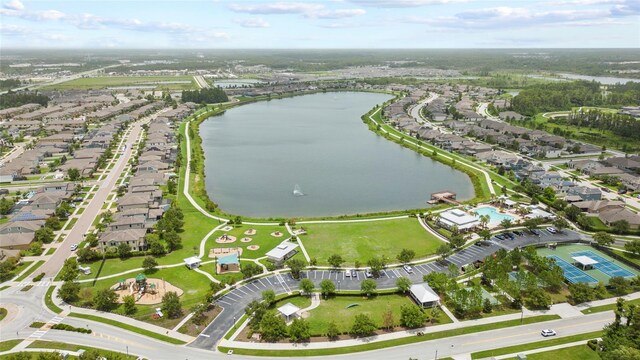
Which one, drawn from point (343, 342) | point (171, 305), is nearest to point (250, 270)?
point (171, 305)

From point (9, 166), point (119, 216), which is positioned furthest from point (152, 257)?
point (9, 166)

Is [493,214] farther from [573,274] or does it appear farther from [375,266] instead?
[375,266]

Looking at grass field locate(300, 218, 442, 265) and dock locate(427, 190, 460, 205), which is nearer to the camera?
grass field locate(300, 218, 442, 265)

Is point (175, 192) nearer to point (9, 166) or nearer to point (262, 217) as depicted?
point (262, 217)

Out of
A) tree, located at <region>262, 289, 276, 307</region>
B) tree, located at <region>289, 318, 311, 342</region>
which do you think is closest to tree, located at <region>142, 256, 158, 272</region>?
tree, located at <region>262, 289, 276, 307</region>

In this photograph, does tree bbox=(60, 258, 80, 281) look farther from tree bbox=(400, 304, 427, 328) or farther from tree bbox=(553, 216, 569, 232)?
tree bbox=(553, 216, 569, 232)

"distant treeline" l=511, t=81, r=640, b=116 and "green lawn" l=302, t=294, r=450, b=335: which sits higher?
"distant treeline" l=511, t=81, r=640, b=116
